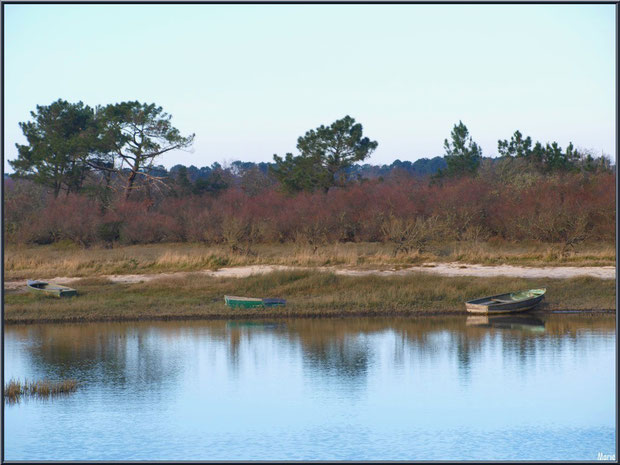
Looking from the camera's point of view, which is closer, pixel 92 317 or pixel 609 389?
pixel 609 389

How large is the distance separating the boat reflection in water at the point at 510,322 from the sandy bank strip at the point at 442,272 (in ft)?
15.3

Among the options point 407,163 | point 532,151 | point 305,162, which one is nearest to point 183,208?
point 305,162

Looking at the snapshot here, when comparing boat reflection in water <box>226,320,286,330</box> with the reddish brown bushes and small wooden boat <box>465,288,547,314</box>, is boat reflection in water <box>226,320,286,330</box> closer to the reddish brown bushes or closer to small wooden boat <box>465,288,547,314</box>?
small wooden boat <box>465,288,547,314</box>

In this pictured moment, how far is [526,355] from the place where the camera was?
798 inches

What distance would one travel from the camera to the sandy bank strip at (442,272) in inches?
1210

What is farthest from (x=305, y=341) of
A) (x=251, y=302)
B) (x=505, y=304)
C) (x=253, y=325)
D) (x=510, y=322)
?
(x=505, y=304)

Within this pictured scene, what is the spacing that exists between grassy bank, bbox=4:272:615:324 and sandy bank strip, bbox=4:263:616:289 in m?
1.14

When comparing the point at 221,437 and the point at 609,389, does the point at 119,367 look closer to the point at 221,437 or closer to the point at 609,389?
the point at 221,437

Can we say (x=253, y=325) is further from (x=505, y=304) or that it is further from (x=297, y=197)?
(x=297, y=197)

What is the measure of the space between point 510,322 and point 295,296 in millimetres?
7144

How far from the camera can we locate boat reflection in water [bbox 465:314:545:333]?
79.7ft

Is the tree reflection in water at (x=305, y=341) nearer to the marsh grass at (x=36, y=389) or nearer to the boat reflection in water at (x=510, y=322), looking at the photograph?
the boat reflection in water at (x=510, y=322)

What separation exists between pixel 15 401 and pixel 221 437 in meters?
4.85

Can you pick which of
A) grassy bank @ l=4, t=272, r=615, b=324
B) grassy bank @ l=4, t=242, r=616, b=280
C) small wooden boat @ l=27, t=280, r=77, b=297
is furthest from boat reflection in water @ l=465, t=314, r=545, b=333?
small wooden boat @ l=27, t=280, r=77, b=297
